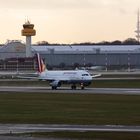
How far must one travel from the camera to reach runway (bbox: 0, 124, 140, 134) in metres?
29.2

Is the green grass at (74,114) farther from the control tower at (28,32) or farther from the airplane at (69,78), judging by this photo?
the control tower at (28,32)

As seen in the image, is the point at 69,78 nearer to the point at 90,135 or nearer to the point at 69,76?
the point at 69,76

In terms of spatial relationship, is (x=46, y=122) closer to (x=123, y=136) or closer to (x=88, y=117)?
(x=88, y=117)

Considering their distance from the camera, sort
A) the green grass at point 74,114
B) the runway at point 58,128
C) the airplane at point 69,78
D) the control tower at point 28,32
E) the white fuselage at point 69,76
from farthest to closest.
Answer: the control tower at point 28,32 < the white fuselage at point 69,76 < the airplane at point 69,78 < the green grass at point 74,114 < the runway at point 58,128

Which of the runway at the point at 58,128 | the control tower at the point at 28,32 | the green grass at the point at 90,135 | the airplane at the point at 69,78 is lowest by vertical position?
the green grass at the point at 90,135

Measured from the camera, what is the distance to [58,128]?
99.9 ft

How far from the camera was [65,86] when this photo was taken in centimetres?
9844

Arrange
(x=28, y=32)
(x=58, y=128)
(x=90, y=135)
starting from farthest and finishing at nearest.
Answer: (x=28, y=32)
(x=58, y=128)
(x=90, y=135)

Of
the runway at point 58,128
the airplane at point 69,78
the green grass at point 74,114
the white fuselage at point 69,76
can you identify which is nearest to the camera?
the runway at point 58,128

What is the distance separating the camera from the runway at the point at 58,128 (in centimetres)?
2922

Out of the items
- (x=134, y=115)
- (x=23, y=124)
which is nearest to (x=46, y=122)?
(x=23, y=124)

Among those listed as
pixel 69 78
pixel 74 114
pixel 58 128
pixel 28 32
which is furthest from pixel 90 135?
pixel 28 32

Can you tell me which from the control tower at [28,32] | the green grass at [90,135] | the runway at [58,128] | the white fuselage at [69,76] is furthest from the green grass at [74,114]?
the control tower at [28,32]

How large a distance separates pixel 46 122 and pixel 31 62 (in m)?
148
